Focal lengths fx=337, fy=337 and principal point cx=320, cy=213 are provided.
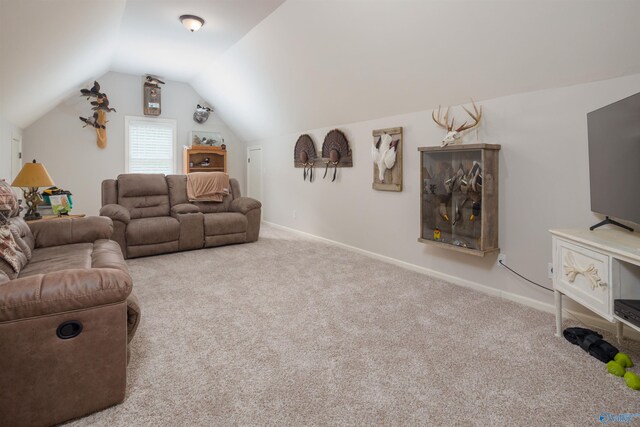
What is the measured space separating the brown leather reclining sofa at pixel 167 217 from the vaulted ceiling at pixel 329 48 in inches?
58.0

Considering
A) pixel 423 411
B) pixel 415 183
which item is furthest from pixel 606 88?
pixel 423 411

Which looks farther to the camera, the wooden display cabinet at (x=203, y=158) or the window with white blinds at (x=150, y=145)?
the wooden display cabinet at (x=203, y=158)

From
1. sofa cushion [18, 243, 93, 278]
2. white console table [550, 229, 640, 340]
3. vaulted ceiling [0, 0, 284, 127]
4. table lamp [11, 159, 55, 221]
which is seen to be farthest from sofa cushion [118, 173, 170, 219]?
white console table [550, 229, 640, 340]

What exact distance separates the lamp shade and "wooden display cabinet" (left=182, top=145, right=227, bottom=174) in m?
3.28

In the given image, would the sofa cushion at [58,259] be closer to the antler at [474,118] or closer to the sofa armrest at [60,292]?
the sofa armrest at [60,292]

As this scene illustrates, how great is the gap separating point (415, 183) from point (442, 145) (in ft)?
2.00

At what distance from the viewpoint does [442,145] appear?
10.2ft

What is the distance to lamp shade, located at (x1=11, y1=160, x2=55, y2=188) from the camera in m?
3.27

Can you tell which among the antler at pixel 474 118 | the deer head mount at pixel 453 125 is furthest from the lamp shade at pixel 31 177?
the antler at pixel 474 118

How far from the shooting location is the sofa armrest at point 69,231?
2828 millimetres

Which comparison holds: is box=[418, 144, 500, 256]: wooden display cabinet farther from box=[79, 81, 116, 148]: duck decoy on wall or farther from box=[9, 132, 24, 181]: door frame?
box=[79, 81, 116, 148]: duck decoy on wall

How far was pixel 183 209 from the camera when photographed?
4.73m

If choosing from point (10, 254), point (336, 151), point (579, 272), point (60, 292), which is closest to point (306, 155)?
point (336, 151)

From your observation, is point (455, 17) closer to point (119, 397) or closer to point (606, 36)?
point (606, 36)
